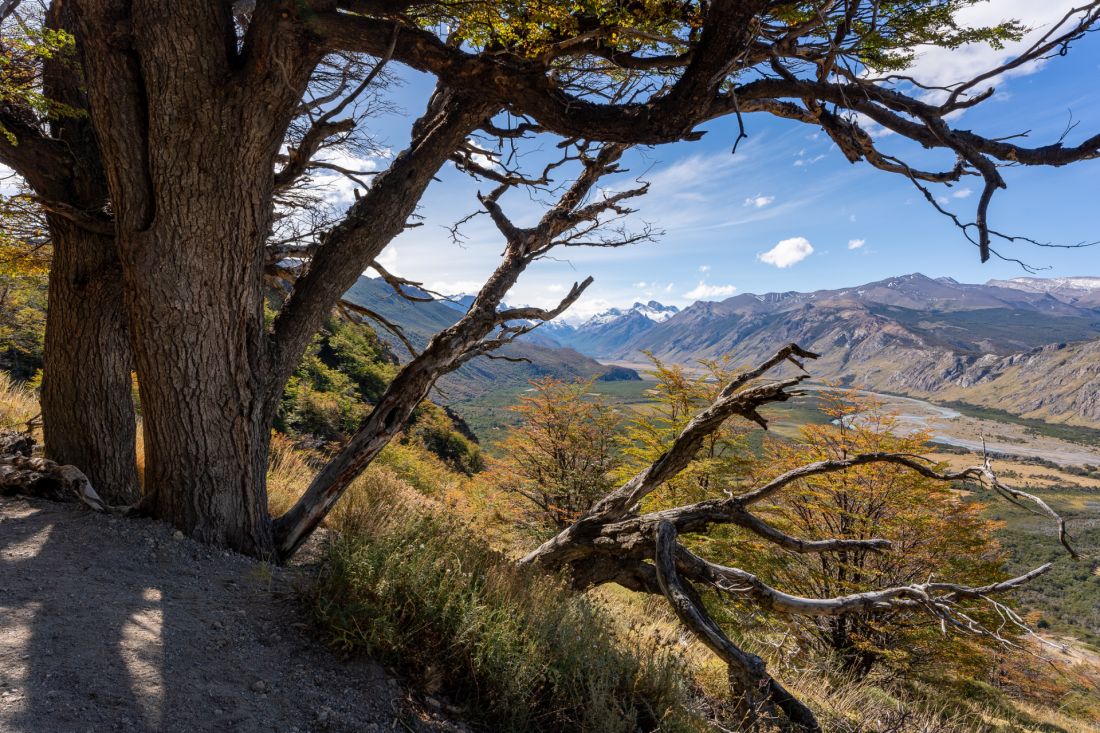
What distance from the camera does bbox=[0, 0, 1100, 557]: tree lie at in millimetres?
2729

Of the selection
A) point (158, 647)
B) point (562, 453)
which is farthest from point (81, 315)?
point (562, 453)

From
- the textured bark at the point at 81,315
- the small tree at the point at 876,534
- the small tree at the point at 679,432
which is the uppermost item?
the textured bark at the point at 81,315

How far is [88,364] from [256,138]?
259 centimetres

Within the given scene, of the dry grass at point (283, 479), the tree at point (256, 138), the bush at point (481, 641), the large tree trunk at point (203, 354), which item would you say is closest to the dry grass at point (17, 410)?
the dry grass at point (283, 479)

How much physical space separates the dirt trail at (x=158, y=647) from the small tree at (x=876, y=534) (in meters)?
10.3

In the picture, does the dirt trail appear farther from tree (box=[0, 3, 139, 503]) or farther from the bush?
tree (box=[0, 3, 139, 503])

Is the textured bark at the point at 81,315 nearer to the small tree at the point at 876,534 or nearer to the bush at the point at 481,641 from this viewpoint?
the bush at the point at 481,641

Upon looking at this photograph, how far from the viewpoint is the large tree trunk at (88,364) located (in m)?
4.01

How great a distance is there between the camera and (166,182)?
3.08m

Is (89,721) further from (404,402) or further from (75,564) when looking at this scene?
(404,402)

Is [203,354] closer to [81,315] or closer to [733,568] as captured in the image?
[81,315]

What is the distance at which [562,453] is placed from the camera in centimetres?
1605

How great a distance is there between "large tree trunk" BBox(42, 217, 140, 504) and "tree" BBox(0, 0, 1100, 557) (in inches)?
0.7

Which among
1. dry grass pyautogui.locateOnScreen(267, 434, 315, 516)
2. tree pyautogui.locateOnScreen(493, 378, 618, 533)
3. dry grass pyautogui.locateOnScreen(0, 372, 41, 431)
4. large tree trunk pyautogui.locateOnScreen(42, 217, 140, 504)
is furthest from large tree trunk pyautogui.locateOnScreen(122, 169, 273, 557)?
tree pyautogui.locateOnScreen(493, 378, 618, 533)
